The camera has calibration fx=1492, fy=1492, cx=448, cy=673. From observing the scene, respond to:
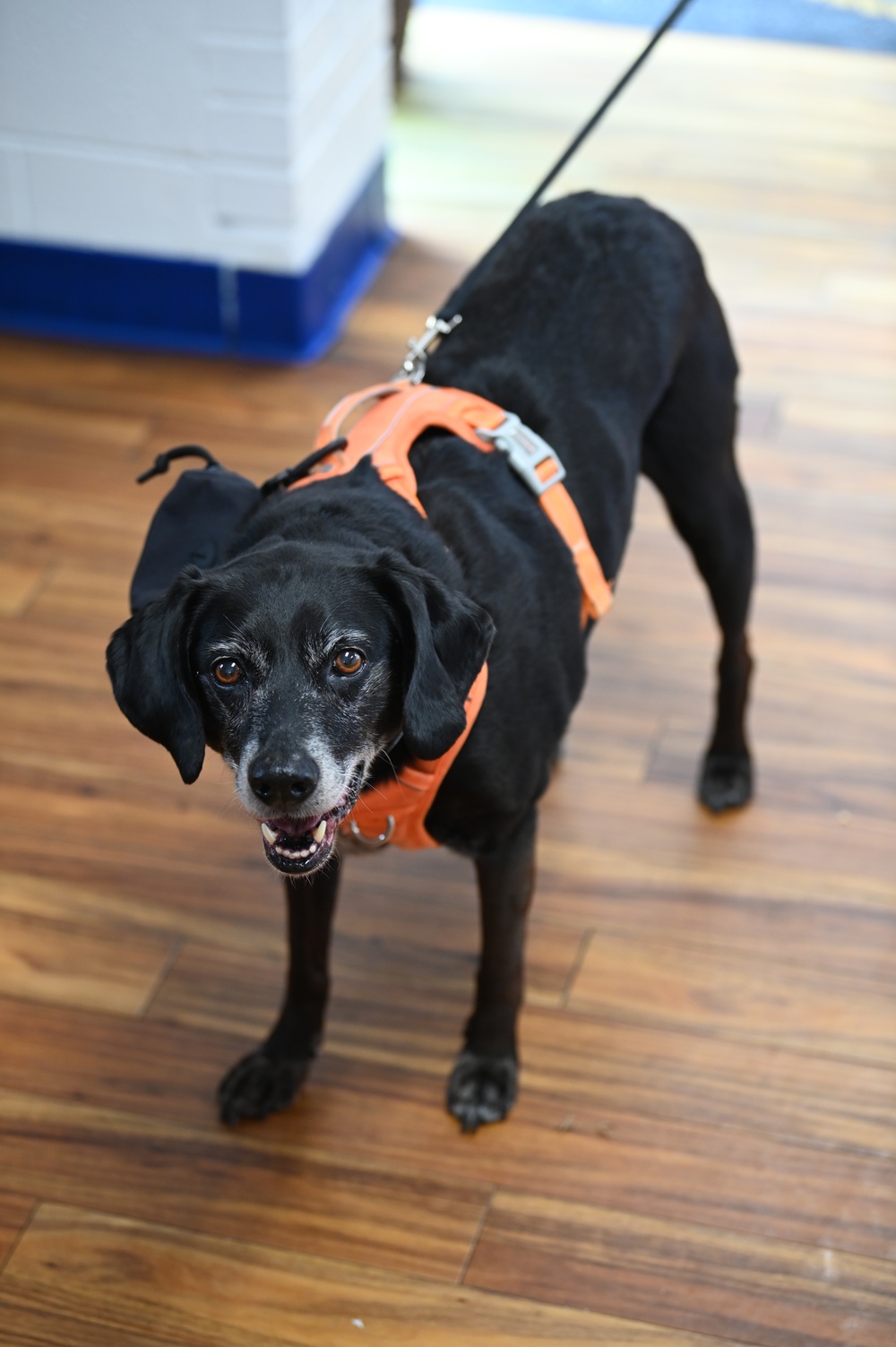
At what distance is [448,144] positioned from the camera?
4414mm

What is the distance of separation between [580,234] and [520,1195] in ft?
4.13

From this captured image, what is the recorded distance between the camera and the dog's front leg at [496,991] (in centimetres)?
182

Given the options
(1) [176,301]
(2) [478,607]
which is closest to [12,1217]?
(2) [478,607]

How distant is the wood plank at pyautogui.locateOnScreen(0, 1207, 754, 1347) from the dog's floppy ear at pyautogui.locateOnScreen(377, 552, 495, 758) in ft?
2.23

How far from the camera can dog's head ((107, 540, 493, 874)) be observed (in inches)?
57.4

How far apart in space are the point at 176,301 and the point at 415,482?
1976mm

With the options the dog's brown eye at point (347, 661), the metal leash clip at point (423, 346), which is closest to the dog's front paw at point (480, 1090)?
the dog's brown eye at point (347, 661)

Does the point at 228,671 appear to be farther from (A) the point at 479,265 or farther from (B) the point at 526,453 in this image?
(A) the point at 479,265

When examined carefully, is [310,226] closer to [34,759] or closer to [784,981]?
[34,759]

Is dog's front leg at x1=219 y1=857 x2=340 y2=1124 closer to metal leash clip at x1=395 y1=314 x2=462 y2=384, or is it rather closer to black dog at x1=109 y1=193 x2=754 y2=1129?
black dog at x1=109 y1=193 x2=754 y2=1129

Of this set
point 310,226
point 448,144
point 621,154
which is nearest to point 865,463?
point 310,226

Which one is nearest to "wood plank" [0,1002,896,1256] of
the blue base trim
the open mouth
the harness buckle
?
the open mouth

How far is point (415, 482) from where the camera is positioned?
5.64ft

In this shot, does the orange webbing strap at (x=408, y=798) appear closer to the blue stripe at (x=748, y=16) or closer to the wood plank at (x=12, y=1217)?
the wood plank at (x=12, y=1217)
